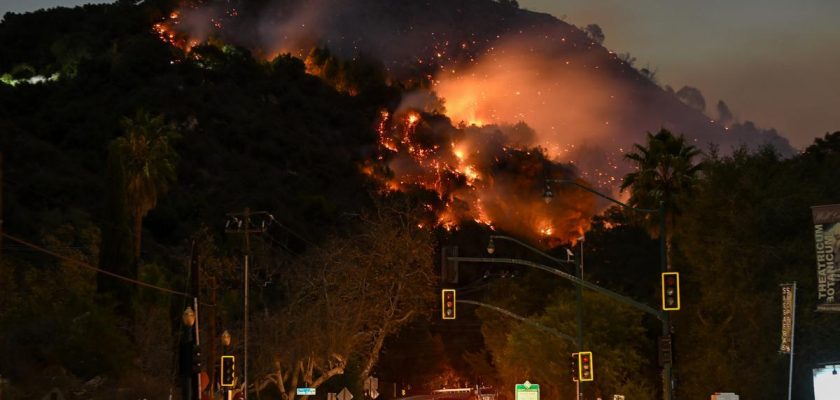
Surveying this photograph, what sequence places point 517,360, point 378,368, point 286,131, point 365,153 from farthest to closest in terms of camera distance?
1. point 365,153
2. point 286,131
3. point 378,368
4. point 517,360

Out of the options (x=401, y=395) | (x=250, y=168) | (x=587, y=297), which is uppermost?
(x=250, y=168)

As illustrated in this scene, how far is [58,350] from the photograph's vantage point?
49562 mm

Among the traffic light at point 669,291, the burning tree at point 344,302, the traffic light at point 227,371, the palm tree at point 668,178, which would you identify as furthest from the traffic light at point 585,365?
the traffic light at point 669,291

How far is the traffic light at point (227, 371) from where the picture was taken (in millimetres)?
45209

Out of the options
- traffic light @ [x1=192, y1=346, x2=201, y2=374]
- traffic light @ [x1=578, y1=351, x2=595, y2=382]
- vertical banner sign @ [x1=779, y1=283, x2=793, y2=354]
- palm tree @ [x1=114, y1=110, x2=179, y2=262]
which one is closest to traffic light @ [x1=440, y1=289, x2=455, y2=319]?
traffic light @ [x1=578, y1=351, x2=595, y2=382]

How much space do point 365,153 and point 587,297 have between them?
4830 inches

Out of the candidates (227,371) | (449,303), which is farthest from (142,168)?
(449,303)

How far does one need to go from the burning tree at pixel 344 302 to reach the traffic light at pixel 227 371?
8432 mm

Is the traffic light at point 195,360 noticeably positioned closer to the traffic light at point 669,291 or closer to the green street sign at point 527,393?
the traffic light at point 669,291

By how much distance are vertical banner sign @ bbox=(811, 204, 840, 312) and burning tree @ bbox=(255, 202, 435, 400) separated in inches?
1111

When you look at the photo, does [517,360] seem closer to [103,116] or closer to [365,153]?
[103,116]

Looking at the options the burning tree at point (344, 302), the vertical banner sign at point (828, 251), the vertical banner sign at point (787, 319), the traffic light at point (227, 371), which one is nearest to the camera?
the vertical banner sign at point (828, 251)

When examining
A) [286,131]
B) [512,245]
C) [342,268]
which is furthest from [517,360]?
[286,131]

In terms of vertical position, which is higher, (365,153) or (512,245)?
(365,153)
